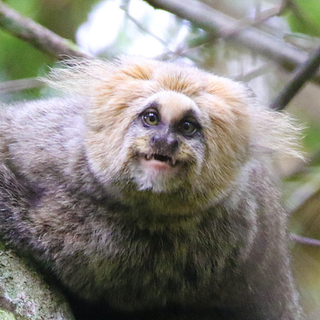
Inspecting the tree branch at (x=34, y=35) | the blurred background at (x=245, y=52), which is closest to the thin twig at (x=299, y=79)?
the blurred background at (x=245, y=52)

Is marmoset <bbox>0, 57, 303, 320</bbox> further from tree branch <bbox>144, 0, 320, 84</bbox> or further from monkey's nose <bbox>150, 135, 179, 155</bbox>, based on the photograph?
tree branch <bbox>144, 0, 320, 84</bbox>

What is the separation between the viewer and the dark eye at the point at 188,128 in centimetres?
411

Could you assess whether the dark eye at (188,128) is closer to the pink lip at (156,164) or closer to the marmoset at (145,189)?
the marmoset at (145,189)

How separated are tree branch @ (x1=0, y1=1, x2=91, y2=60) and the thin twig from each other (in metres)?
2.50

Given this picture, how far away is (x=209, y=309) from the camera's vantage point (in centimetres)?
478

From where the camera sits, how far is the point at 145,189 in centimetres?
412

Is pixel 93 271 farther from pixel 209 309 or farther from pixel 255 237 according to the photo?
pixel 255 237

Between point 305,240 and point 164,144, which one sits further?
point 305,240

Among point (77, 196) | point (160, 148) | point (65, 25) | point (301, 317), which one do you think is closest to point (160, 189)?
point (160, 148)

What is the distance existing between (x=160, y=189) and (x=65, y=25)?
434 centimetres

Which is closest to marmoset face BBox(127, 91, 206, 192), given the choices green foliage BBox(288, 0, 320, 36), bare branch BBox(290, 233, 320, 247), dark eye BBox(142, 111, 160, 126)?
dark eye BBox(142, 111, 160, 126)

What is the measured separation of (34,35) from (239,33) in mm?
2456

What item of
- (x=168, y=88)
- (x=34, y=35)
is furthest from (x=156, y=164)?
(x=34, y=35)

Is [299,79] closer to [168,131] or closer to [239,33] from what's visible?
[239,33]
